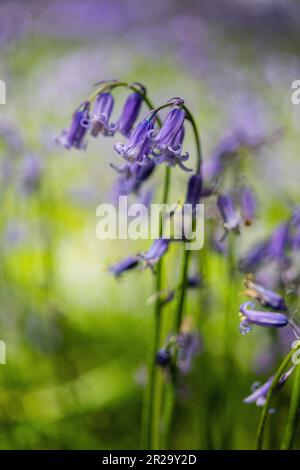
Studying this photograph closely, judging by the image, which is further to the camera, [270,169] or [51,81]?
[51,81]

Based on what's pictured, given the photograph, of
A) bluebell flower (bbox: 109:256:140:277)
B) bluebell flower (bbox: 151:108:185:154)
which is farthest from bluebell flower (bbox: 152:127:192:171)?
bluebell flower (bbox: 109:256:140:277)

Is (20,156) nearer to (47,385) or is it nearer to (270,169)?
(47,385)

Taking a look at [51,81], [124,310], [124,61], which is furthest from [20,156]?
[124,61]

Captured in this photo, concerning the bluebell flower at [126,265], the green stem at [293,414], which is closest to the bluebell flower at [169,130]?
the bluebell flower at [126,265]

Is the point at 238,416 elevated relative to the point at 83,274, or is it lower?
lower

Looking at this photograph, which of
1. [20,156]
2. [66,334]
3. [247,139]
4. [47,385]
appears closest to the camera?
[247,139]

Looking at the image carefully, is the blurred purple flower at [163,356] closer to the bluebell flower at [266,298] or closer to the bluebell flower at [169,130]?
the bluebell flower at [266,298]

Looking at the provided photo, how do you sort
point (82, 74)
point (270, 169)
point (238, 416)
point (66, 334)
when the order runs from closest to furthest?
point (238, 416)
point (66, 334)
point (270, 169)
point (82, 74)
